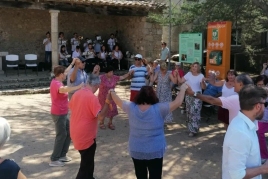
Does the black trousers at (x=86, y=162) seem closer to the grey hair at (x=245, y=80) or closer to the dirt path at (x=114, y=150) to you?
the dirt path at (x=114, y=150)

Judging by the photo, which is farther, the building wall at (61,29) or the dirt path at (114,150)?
the building wall at (61,29)

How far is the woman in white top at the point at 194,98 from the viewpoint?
6508 millimetres

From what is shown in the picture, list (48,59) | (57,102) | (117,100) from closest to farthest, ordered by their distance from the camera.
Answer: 1. (117,100)
2. (57,102)
3. (48,59)

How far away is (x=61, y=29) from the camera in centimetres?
1614

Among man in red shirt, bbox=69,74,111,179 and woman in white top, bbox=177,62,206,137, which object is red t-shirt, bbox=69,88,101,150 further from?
woman in white top, bbox=177,62,206,137

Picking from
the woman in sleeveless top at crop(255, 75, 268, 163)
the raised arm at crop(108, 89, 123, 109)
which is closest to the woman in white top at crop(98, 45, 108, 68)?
the woman in sleeveless top at crop(255, 75, 268, 163)

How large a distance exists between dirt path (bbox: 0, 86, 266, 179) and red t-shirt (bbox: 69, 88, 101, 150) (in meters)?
0.91

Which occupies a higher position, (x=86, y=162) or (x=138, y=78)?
(x=138, y=78)

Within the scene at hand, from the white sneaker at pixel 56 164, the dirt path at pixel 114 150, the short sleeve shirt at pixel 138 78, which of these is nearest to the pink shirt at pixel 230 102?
the dirt path at pixel 114 150

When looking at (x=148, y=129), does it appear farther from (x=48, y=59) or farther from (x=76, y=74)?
(x=48, y=59)

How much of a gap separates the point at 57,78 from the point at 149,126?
6.97ft

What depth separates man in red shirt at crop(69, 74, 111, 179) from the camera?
13.1ft

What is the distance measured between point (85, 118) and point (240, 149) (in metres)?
2.28

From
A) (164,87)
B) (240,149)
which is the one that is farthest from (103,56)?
(240,149)
